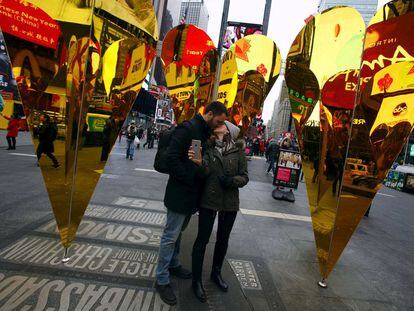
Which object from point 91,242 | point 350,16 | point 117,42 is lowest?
point 91,242

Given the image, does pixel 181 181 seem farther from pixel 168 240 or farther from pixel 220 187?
pixel 168 240

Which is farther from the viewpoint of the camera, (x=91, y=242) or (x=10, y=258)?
(x=91, y=242)

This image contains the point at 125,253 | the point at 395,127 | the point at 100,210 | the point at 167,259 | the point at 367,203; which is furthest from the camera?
the point at 100,210

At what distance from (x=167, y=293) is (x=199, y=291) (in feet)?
1.04

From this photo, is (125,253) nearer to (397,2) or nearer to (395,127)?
(395,127)

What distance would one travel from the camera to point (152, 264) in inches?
135

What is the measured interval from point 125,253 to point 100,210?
1.91 metres

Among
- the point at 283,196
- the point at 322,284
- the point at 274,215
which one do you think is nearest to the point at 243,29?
the point at 283,196

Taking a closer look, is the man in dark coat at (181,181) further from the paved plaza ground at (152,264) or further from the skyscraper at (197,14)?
the skyscraper at (197,14)

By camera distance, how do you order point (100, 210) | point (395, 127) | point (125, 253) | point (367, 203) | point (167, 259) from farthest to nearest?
point (100, 210)
point (125, 253)
point (367, 203)
point (395, 127)
point (167, 259)

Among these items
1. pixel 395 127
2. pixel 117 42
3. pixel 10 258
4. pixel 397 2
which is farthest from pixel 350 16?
pixel 10 258

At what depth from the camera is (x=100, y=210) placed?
529 centimetres

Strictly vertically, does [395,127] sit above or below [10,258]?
above

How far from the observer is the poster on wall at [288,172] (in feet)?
28.4
